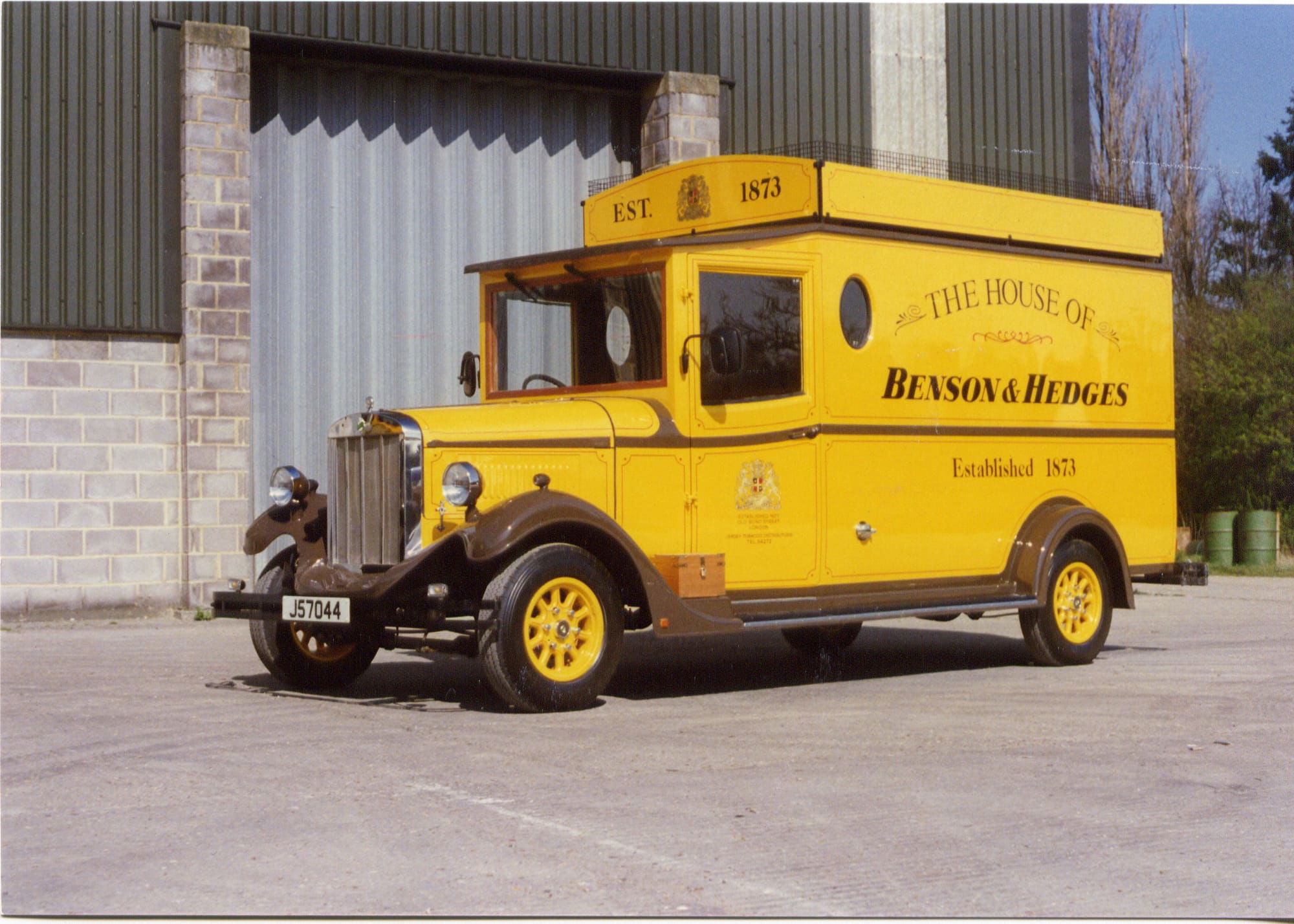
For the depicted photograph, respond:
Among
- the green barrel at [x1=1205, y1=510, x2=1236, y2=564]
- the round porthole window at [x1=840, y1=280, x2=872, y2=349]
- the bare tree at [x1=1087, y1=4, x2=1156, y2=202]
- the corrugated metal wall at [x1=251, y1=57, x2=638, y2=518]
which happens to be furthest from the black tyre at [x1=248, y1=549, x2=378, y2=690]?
the bare tree at [x1=1087, y1=4, x2=1156, y2=202]

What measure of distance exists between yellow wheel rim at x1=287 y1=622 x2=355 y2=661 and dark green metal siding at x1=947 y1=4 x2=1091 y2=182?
11976mm

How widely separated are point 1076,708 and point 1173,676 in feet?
6.37

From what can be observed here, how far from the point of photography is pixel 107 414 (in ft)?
50.7

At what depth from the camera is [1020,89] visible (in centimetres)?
2033

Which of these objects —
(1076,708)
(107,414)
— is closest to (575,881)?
(1076,708)

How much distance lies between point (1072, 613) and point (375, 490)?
533 cm

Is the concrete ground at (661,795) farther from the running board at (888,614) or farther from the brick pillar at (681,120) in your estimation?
the brick pillar at (681,120)

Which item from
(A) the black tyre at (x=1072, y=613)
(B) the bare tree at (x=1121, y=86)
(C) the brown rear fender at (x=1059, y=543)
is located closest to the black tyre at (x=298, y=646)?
(C) the brown rear fender at (x=1059, y=543)

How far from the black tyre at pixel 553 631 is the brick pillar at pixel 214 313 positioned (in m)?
7.33

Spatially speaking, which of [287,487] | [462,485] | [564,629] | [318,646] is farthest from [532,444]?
[318,646]

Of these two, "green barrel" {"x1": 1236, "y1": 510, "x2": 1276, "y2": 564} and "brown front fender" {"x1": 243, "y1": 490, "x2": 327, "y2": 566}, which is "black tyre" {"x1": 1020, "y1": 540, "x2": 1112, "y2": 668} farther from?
"green barrel" {"x1": 1236, "y1": 510, "x2": 1276, "y2": 564}

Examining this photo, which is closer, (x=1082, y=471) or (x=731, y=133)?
(x=1082, y=471)

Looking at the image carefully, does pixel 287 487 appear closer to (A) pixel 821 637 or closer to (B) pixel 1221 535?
(A) pixel 821 637

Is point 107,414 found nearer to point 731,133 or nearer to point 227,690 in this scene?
point 227,690
